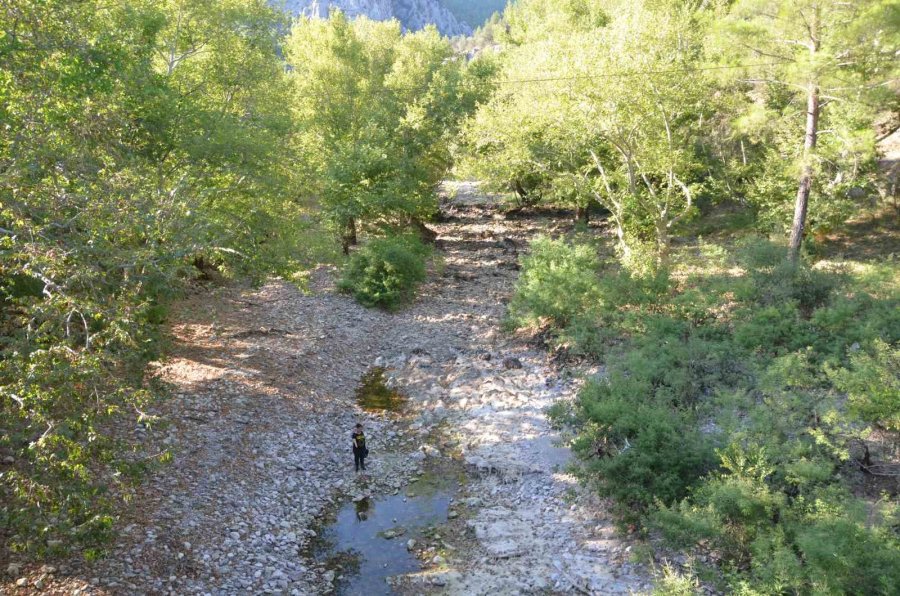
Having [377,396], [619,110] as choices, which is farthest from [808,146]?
[377,396]

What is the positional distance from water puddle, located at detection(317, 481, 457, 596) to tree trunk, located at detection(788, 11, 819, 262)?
1211 cm

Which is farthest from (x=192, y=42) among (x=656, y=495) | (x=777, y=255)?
(x=777, y=255)

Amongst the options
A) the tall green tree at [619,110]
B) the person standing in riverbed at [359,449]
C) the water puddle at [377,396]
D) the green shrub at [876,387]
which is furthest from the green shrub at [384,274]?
the green shrub at [876,387]

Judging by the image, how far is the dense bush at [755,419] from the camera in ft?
24.8

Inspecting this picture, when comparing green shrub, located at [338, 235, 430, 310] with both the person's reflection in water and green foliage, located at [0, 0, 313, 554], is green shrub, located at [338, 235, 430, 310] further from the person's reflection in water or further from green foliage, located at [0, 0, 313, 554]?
the person's reflection in water

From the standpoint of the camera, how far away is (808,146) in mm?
16125

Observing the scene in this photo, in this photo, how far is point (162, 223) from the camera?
833cm

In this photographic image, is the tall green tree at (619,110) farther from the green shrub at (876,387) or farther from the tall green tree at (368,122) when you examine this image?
the green shrub at (876,387)

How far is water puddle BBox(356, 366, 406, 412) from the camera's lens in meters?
16.3

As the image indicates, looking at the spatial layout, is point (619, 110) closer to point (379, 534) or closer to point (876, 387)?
point (876, 387)

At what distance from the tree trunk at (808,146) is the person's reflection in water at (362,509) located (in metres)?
13.1

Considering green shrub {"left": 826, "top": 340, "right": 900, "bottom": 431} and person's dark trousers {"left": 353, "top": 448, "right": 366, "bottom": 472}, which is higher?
green shrub {"left": 826, "top": 340, "right": 900, "bottom": 431}

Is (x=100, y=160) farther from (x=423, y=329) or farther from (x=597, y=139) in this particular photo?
(x=597, y=139)

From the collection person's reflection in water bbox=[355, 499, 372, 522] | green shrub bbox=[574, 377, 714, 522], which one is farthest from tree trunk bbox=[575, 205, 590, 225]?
person's reflection in water bbox=[355, 499, 372, 522]
